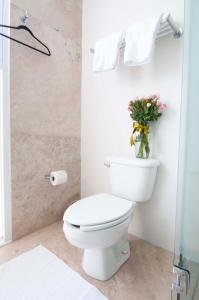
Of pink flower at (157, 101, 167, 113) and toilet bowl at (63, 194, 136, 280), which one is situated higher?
pink flower at (157, 101, 167, 113)

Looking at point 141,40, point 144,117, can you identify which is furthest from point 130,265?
point 141,40

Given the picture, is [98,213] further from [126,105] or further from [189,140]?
[126,105]

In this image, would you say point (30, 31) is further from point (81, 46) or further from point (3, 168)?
point (3, 168)

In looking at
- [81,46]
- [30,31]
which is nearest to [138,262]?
[30,31]

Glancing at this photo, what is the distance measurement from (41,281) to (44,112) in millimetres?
1178

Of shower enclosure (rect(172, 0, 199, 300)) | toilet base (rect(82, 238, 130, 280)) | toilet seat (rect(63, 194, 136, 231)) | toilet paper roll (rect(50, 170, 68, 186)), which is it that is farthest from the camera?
toilet paper roll (rect(50, 170, 68, 186))

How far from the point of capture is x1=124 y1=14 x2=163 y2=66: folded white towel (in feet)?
3.71

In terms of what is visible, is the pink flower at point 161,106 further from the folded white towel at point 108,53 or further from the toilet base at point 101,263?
the toilet base at point 101,263

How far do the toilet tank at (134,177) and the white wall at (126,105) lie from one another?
0.49 feet

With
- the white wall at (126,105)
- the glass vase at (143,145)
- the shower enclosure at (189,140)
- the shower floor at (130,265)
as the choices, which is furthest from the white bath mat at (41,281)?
the glass vase at (143,145)

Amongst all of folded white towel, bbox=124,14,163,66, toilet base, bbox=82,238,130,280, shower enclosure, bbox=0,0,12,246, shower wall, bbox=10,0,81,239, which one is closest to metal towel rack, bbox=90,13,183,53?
folded white towel, bbox=124,14,163,66

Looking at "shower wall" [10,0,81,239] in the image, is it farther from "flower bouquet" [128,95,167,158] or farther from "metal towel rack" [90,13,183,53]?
"metal towel rack" [90,13,183,53]

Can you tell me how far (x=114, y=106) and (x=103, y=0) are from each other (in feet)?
3.11

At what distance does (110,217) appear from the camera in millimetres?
969
